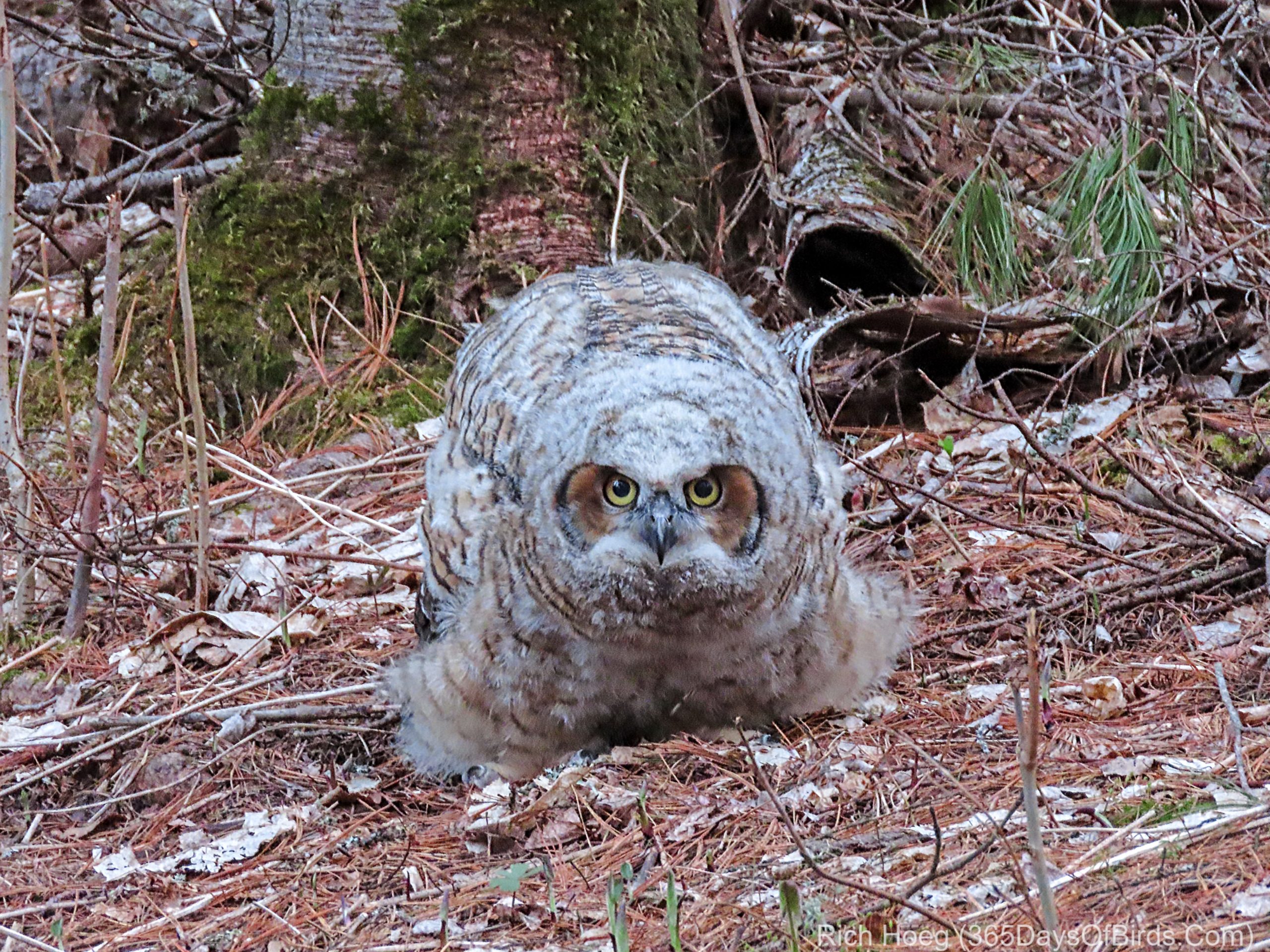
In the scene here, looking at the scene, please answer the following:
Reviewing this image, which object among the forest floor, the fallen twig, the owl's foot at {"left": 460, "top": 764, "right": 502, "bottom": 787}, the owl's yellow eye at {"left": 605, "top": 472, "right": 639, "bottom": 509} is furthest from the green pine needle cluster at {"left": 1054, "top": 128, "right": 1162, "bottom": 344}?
the fallen twig

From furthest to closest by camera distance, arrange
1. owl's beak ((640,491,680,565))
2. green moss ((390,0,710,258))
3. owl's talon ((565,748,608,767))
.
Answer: green moss ((390,0,710,258)) < owl's talon ((565,748,608,767)) < owl's beak ((640,491,680,565))

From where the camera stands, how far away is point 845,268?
6.19m

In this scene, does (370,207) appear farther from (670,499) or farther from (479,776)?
(670,499)

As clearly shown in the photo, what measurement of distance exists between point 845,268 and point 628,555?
3.41 meters

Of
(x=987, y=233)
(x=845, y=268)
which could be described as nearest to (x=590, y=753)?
(x=987, y=233)

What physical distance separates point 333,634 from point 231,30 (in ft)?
12.0

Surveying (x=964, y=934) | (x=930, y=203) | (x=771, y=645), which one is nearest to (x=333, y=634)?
(x=771, y=645)

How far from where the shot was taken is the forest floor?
2.44 metres

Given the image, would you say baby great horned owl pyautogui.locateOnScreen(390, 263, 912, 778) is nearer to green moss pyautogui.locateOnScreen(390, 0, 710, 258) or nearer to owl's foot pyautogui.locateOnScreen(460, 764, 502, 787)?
owl's foot pyautogui.locateOnScreen(460, 764, 502, 787)

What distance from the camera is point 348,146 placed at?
6016 millimetres

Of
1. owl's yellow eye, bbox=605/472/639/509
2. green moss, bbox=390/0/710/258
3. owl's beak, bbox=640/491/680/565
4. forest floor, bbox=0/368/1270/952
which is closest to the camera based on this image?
forest floor, bbox=0/368/1270/952

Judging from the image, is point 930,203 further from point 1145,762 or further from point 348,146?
point 1145,762

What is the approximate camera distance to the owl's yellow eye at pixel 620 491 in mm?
3176

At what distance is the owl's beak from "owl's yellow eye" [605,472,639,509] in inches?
3.6
